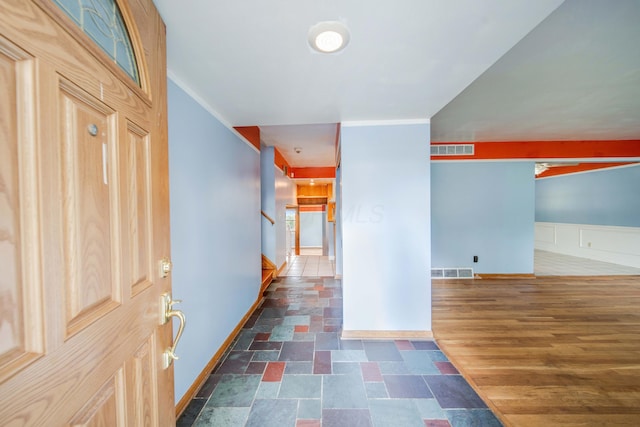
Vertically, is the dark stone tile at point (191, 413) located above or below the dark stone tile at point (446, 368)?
above

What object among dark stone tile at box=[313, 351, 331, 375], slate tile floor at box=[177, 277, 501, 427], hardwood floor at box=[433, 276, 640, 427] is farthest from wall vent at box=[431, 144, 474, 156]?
dark stone tile at box=[313, 351, 331, 375]

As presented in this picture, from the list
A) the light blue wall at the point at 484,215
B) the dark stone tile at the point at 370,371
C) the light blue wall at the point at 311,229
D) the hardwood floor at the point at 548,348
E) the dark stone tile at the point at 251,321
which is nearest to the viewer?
the hardwood floor at the point at 548,348

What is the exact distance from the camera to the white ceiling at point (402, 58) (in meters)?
0.99

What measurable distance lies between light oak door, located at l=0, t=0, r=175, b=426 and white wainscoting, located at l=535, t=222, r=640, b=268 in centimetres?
808

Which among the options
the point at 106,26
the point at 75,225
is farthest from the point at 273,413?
the point at 106,26

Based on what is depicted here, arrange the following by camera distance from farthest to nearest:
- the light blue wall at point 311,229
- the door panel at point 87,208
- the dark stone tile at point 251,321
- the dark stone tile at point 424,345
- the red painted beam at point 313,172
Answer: the light blue wall at point 311,229 → the red painted beam at point 313,172 → the dark stone tile at point 251,321 → the dark stone tile at point 424,345 → the door panel at point 87,208

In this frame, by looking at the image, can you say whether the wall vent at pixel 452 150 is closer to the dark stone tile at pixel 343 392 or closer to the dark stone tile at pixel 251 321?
the dark stone tile at pixel 343 392

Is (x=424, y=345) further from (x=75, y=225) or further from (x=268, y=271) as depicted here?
(x=268, y=271)

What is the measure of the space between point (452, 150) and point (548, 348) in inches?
A: 121

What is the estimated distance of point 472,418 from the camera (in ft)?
4.58

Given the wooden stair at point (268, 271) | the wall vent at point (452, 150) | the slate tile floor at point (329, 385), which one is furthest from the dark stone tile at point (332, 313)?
the wall vent at point (452, 150)

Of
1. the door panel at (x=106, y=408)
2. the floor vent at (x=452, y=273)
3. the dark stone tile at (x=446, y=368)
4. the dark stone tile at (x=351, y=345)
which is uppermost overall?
the door panel at (x=106, y=408)

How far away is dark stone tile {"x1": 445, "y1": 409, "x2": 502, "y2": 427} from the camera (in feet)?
4.47

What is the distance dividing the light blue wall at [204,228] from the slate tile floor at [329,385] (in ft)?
0.76
